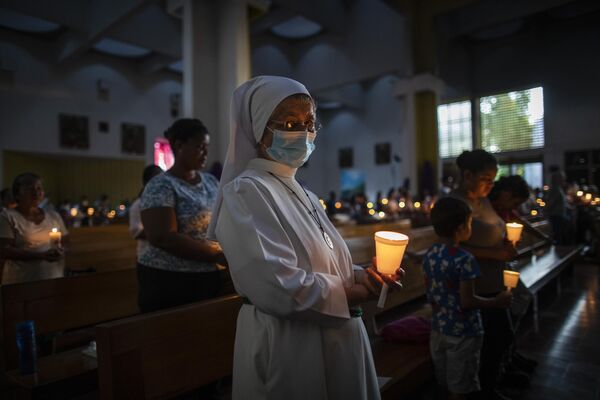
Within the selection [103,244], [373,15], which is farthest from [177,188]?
[373,15]

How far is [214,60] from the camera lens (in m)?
8.66

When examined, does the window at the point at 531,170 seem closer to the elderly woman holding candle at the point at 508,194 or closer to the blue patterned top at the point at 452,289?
the elderly woman holding candle at the point at 508,194

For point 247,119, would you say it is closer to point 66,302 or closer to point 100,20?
point 66,302

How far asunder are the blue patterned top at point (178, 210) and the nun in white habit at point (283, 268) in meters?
0.77

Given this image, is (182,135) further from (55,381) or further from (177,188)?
(55,381)

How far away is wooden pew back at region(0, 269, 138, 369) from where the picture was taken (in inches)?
95.7

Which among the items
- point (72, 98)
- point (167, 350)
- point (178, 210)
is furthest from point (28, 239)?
point (72, 98)

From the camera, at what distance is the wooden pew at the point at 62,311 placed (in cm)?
215

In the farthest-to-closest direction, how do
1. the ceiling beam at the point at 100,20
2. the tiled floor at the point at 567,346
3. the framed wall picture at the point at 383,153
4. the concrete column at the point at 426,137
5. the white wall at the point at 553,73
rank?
the framed wall picture at the point at 383,153, the white wall at the point at 553,73, the concrete column at the point at 426,137, the ceiling beam at the point at 100,20, the tiled floor at the point at 567,346

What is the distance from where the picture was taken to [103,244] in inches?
218

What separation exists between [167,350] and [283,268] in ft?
Answer: 3.64

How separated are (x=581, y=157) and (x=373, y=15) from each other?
8.19 metres

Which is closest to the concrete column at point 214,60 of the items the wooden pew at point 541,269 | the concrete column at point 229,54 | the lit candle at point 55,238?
the concrete column at point 229,54

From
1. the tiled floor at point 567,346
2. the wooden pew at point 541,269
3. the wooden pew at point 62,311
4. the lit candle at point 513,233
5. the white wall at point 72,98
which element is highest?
the white wall at point 72,98
